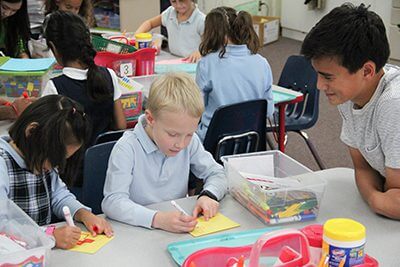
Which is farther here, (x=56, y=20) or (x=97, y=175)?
(x=56, y=20)

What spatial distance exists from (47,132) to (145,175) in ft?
1.07

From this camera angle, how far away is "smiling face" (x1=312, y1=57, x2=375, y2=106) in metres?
1.40

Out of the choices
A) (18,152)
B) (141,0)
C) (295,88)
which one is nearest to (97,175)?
(18,152)

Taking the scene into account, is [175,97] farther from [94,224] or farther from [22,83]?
[22,83]

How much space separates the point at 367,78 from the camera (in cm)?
141

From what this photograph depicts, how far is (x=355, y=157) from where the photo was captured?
159cm

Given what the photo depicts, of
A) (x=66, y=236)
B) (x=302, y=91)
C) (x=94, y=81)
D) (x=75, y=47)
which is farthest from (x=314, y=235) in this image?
(x=302, y=91)

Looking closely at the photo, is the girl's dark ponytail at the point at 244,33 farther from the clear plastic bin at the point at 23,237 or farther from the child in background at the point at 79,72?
the clear plastic bin at the point at 23,237

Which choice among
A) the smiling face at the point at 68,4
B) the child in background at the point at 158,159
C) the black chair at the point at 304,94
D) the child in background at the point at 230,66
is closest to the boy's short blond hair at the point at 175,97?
the child in background at the point at 158,159

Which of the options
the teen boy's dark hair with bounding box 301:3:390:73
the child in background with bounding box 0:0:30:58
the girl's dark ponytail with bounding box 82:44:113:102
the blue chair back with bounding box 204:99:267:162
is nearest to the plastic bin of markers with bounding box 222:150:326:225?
the teen boy's dark hair with bounding box 301:3:390:73

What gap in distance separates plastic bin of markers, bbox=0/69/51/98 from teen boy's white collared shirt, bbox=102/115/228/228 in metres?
0.83

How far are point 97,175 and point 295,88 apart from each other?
1649 mm

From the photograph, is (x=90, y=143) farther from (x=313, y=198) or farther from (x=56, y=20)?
(x=313, y=198)

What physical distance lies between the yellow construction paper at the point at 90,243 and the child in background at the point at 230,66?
47.8 inches
